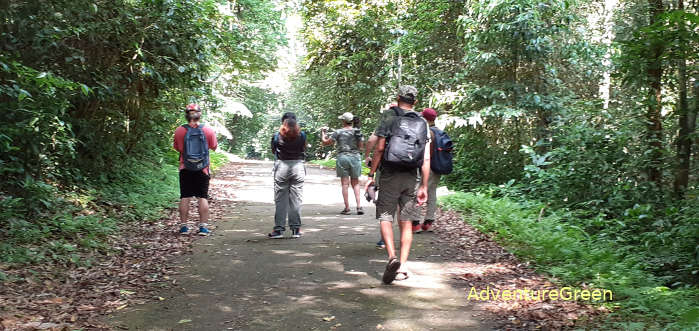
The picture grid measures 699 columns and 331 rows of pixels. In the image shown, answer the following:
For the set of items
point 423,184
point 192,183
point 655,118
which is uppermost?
point 655,118

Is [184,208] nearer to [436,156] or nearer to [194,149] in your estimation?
[194,149]

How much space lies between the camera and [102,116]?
9445mm

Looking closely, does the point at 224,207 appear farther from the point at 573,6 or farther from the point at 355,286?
the point at 573,6

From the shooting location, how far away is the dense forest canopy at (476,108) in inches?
267

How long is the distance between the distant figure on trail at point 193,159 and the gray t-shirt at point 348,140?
8.42 ft

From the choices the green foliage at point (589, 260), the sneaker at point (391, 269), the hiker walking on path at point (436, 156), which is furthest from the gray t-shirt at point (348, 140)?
the sneaker at point (391, 269)

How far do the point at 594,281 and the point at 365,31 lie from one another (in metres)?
15.4

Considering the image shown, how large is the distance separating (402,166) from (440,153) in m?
2.53

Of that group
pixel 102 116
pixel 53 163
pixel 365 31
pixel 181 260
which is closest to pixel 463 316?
pixel 181 260

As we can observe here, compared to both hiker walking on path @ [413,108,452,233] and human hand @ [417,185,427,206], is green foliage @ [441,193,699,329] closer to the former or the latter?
hiker walking on path @ [413,108,452,233]

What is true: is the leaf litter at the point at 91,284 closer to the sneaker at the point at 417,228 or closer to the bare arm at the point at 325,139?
the bare arm at the point at 325,139

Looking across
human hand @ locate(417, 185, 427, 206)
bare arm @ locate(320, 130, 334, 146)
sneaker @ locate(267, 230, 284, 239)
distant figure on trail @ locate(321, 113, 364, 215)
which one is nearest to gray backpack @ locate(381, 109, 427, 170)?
human hand @ locate(417, 185, 427, 206)

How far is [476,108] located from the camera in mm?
12984

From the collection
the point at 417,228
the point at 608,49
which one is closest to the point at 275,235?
the point at 417,228
